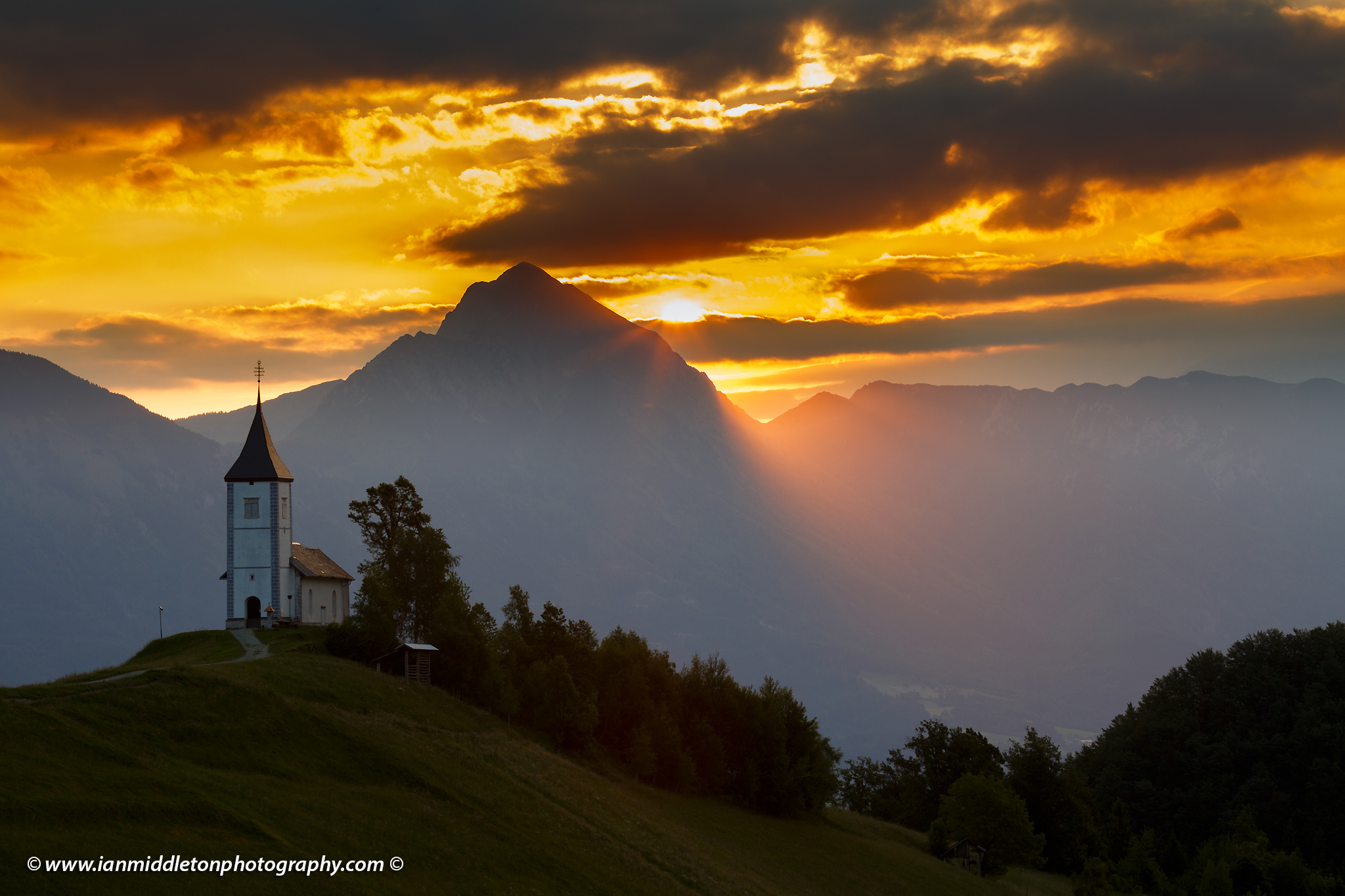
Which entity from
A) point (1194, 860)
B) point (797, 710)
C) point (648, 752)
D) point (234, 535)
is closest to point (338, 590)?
point (234, 535)

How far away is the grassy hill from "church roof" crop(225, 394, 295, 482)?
17.5 m

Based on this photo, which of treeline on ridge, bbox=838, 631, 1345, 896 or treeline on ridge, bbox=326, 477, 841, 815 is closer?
treeline on ridge, bbox=326, 477, 841, 815

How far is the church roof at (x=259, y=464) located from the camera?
89812 millimetres

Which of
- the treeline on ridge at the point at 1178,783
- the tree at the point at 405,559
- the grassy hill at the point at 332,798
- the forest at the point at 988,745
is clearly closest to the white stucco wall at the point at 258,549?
the tree at the point at 405,559

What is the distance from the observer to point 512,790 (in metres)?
55.0

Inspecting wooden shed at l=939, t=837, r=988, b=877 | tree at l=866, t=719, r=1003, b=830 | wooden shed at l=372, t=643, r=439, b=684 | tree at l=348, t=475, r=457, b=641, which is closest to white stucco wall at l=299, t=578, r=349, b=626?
tree at l=348, t=475, r=457, b=641

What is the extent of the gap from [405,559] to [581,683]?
16700 mm

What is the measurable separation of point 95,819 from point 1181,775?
335ft

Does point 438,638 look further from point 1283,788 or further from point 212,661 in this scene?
point 1283,788

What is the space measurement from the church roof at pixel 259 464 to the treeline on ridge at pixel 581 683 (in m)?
8.74

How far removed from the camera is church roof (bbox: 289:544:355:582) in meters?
89.2

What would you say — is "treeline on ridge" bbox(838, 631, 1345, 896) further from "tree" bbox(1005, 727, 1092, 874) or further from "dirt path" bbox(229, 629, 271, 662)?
"dirt path" bbox(229, 629, 271, 662)

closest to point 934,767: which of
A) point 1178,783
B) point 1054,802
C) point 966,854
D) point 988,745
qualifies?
point 988,745

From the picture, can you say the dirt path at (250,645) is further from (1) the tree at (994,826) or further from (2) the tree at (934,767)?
(2) the tree at (934,767)
